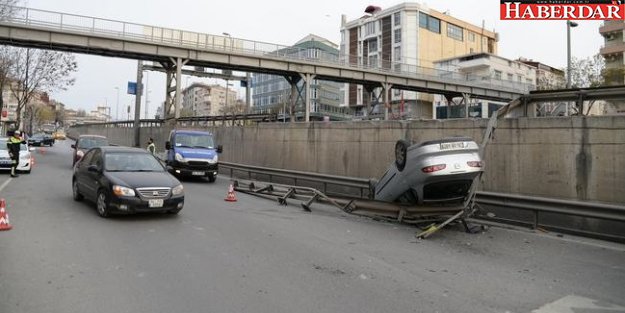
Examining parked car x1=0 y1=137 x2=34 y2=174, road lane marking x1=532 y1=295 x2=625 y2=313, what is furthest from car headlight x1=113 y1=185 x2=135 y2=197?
parked car x1=0 y1=137 x2=34 y2=174

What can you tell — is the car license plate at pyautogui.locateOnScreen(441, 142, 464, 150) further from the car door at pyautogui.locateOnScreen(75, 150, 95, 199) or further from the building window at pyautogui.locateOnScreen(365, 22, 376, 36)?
the building window at pyautogui.locateOnScreen(365, 22, 376, 36)

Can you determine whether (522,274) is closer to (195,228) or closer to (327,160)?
(195,228)

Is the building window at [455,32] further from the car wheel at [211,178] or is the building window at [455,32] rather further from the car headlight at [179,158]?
the car headlight at [179,158]

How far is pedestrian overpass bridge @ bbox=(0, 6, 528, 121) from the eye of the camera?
32562 millimetres

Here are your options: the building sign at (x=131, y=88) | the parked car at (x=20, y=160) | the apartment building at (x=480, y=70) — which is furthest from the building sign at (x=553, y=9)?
the apartment building at (x=480, y=70)

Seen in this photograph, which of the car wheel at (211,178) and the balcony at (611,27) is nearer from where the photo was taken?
the car wheel at (211,178)

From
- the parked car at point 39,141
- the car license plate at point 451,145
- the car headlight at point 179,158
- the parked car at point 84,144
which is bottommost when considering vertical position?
the car headlight at point 179,158

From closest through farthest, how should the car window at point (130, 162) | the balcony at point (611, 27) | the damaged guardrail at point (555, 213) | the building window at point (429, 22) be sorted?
the damaged guardrail at point (555, 213) < the car window at point (130, 162) < the balcony at point (611, 27) < the building window at point (429, 22)

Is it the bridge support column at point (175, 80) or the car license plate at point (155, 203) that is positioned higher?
the bridge support column at point (175, 80)

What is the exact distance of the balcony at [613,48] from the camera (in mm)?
54403

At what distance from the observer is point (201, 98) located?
6344 inches

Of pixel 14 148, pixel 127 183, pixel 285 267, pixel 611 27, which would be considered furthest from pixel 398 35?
pixel 285 267

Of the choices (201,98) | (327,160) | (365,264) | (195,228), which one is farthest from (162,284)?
(201,98)

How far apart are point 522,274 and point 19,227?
8183 mm
